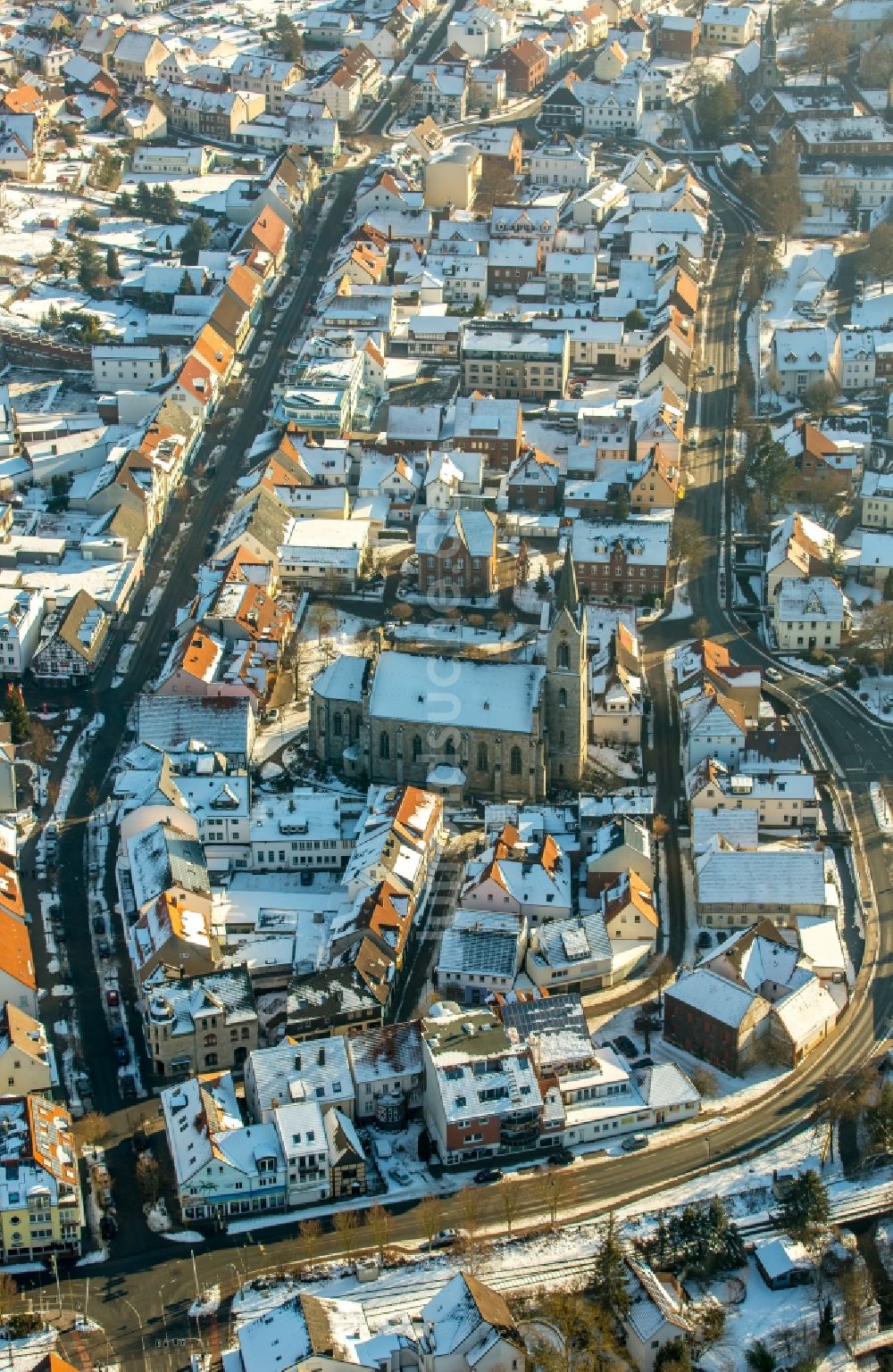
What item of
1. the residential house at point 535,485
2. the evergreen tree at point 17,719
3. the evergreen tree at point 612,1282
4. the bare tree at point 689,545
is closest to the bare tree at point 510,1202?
the evergreen tree at point 612,1282

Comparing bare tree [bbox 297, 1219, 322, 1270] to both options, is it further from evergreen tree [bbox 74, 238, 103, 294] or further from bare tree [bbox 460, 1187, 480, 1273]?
evergreen tree [bbox 74, 238, 103, 294]

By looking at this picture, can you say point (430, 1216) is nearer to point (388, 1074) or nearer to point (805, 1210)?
point (388, 1074)

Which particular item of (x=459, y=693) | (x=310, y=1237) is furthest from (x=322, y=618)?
(x=310, y=1237)

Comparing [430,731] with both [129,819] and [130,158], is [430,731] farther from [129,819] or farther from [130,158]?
[130,158]

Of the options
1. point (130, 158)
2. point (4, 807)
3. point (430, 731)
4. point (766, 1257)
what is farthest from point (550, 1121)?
point (130, 158)

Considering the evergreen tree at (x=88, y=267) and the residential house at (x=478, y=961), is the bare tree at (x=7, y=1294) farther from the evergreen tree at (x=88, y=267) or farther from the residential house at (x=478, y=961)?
the evergreen tree at (x=88, y=267)
